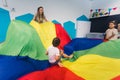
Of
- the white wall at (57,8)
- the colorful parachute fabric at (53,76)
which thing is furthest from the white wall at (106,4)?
the colorful parachute fabric at (53,76)

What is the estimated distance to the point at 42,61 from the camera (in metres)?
2.48

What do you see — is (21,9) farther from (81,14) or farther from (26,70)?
(26,70)

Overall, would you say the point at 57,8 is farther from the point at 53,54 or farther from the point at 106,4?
the point at 53,54

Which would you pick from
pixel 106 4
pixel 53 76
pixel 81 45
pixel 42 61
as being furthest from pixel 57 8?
pixel 53 76

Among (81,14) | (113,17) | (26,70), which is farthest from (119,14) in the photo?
(26,70)

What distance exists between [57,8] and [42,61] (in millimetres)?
3797

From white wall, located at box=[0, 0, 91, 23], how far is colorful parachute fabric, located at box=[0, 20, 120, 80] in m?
2.25

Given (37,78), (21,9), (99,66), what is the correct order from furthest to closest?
(21,9) → (99,66) → (37,78)

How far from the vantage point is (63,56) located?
2.72 m

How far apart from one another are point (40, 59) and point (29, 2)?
10.7ft

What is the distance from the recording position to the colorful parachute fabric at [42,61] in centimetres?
181

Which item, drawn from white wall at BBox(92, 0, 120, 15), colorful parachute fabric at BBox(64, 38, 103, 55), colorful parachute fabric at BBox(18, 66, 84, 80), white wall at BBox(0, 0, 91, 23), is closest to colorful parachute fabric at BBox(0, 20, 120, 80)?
colorful parachute fabric at BBox(18, 66, 84, 80)

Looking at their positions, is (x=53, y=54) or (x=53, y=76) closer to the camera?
(x=53, y=76)

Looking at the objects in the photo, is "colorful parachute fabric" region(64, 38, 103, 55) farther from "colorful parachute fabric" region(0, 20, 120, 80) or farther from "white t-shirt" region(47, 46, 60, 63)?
"white t-shirt" region(47, 46, 60, 63)
